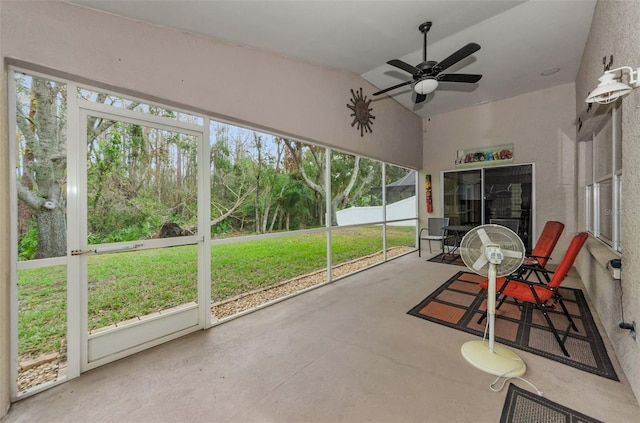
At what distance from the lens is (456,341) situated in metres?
2.26

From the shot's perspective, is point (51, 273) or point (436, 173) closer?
point (51, 273)

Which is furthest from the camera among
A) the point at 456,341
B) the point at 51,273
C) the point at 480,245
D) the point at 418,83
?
the point at 418,83

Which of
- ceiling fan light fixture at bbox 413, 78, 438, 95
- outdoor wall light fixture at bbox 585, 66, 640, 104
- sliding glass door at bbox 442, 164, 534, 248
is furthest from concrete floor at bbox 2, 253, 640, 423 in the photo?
sliding glass door at bbox 442, 164, 534, 248

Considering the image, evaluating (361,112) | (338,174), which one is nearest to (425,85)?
(361,112)

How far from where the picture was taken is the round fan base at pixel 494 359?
1.82m

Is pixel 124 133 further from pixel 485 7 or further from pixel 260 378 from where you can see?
pixel 485 7

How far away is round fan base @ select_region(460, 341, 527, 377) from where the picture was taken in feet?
5.96

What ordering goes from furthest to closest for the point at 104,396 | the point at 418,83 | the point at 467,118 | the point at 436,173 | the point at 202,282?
the point at 436,173, the point at 467,118, the point at 418,83, the point at 202,282, the point at 104,396

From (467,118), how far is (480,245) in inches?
200

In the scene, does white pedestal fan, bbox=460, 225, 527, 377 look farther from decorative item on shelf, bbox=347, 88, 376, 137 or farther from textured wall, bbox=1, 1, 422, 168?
decorative item on shelf, bbox=347, 88, 376, 137

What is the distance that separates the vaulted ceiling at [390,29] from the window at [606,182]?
134cm

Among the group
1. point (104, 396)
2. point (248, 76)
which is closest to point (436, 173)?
point (248, 76)

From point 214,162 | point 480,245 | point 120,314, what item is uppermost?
point 214,162

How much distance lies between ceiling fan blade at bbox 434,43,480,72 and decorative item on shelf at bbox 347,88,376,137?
5.37 feet
